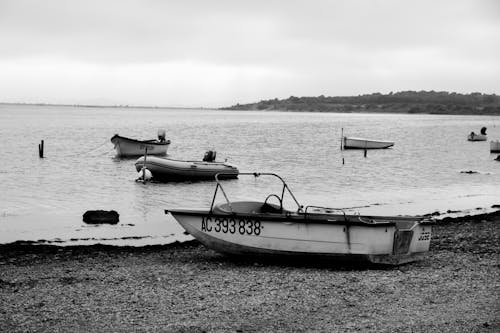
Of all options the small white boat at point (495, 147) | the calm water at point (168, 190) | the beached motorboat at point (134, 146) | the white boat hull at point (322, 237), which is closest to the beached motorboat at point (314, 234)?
the white boat hull at point (322, 237)

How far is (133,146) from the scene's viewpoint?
49562 millimetres

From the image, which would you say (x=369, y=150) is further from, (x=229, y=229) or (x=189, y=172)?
(x=229, y=229)

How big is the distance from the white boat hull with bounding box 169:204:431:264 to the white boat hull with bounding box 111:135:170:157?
120 feet

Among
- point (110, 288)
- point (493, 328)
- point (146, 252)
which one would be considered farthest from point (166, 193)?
point (493, 328)

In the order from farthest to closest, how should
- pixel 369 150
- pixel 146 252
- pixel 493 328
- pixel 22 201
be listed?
pixel 369 150 → pixel 22 201 → pixel 146 252 → pixel 493 328

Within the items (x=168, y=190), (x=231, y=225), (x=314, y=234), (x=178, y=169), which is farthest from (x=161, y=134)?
(x=314, y=234)

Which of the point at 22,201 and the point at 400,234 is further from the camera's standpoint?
the point at 22,201

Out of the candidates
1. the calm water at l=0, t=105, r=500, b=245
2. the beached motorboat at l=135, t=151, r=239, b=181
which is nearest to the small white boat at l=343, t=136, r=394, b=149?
the calm water at l=0, t=105, r=500, b=245

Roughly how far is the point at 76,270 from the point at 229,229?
11.2 feet

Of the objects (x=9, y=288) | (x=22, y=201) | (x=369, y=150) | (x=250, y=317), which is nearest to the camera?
(x=250, y=317)

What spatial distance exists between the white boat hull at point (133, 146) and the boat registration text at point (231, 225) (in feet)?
119

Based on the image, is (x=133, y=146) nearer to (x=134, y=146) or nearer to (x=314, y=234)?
(x=134, y=146)

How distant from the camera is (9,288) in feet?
37.1

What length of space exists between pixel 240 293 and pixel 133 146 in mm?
40008
